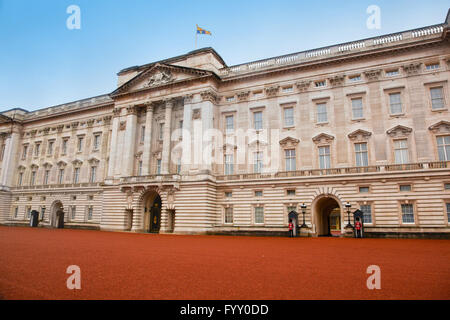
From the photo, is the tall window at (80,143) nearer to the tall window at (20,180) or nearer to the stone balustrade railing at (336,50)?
the tall window at (20,180)

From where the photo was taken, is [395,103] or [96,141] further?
[96,141]

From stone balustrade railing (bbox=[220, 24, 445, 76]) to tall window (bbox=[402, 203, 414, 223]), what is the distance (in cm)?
1627

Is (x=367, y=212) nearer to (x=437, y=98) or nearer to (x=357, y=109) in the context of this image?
(x=357, y=109)

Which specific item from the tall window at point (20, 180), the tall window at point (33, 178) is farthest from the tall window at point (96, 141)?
the tall window at point (20, 180)

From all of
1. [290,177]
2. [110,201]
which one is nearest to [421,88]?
[290,177]

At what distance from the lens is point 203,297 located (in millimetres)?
6742

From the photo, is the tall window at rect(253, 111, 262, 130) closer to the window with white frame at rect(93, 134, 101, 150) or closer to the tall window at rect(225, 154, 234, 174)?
the tall window at rect(225, 154, 234, 174)

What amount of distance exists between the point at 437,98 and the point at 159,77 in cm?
3160

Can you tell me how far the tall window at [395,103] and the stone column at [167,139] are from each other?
25189mm

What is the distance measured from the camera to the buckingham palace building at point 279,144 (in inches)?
1093

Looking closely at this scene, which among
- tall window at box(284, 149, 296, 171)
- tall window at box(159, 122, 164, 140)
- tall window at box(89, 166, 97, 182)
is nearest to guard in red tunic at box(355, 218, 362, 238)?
tall window at box(284, 149, 296, 171)

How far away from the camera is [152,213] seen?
38.2 metres

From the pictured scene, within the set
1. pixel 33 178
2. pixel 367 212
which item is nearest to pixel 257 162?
pixel 367 212

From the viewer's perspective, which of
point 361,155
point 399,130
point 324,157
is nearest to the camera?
point 399,130
